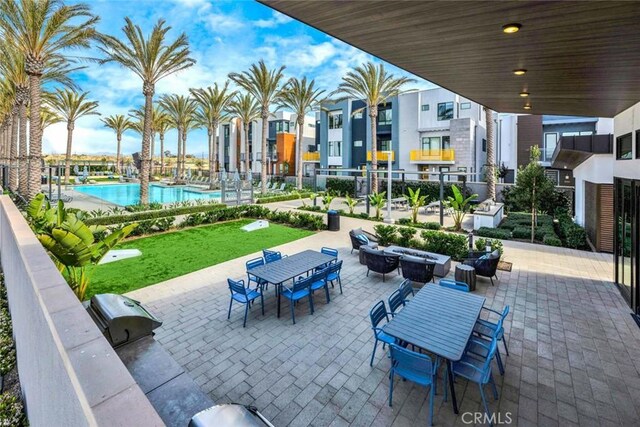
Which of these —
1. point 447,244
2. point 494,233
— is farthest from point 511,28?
point 494,233

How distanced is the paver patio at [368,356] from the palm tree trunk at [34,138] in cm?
1545

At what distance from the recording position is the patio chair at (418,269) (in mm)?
8898

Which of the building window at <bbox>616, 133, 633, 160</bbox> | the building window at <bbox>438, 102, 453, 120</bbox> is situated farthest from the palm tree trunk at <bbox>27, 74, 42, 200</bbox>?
the building window at <bbox>438, 102, 453, 120</bbox>

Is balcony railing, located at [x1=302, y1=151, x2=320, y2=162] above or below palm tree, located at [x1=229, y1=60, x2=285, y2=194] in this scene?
below

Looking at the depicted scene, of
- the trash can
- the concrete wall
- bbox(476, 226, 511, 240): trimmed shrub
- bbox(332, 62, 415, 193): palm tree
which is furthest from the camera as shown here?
bbox(332, 62, 415, 193): palm tree

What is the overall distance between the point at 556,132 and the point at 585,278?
1231 inches

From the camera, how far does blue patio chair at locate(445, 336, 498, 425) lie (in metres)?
4.39

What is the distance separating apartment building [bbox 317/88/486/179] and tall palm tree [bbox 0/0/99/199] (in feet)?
73.0

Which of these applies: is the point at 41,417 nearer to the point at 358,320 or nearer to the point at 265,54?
the point at 358,320

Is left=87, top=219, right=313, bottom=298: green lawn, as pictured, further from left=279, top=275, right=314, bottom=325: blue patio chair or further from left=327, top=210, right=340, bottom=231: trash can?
left=279, top=275, right=314, bottom=325: blue patio chair

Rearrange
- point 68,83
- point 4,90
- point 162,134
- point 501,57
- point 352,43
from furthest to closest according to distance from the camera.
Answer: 1. point 162,134
2. point 4,90
3. point 68,83
4. point 501,57
5. point 352,43

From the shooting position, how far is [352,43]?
4.70m

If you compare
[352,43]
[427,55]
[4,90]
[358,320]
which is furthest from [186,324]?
[4,90]
